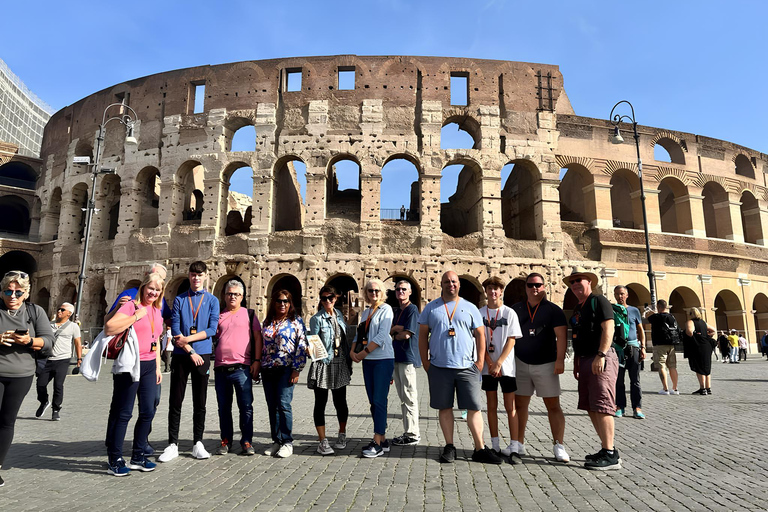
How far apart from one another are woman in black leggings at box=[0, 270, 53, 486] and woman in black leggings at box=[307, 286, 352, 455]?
2.40 metres

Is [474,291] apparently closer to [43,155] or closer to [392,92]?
[392,92]

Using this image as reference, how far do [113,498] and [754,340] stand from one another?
26.2 m

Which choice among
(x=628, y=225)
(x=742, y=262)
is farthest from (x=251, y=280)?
(x=742, y=262)

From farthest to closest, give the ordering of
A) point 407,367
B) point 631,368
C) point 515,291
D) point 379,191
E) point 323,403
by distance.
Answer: point 515,291
point 379,191
point 631,368
point 407,367
point 323,403

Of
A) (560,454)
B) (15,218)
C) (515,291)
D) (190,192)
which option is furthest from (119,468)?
(15,218)

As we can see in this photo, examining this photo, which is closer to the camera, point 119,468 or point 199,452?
point 119,468

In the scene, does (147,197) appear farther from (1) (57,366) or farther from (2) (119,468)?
(2) (119,468)

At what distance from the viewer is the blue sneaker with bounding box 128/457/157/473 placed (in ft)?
13.9

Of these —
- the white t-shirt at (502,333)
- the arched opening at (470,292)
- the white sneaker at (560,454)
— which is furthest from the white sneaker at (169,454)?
the arched opening at (470,292)

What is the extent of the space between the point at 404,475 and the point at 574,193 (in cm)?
2023

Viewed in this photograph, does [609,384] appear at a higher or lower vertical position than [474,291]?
lower

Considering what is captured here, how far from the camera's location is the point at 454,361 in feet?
15.0

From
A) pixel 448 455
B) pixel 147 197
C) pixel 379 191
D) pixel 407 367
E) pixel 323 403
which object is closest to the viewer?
pixel 448 455

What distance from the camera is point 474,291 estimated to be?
21484mm
